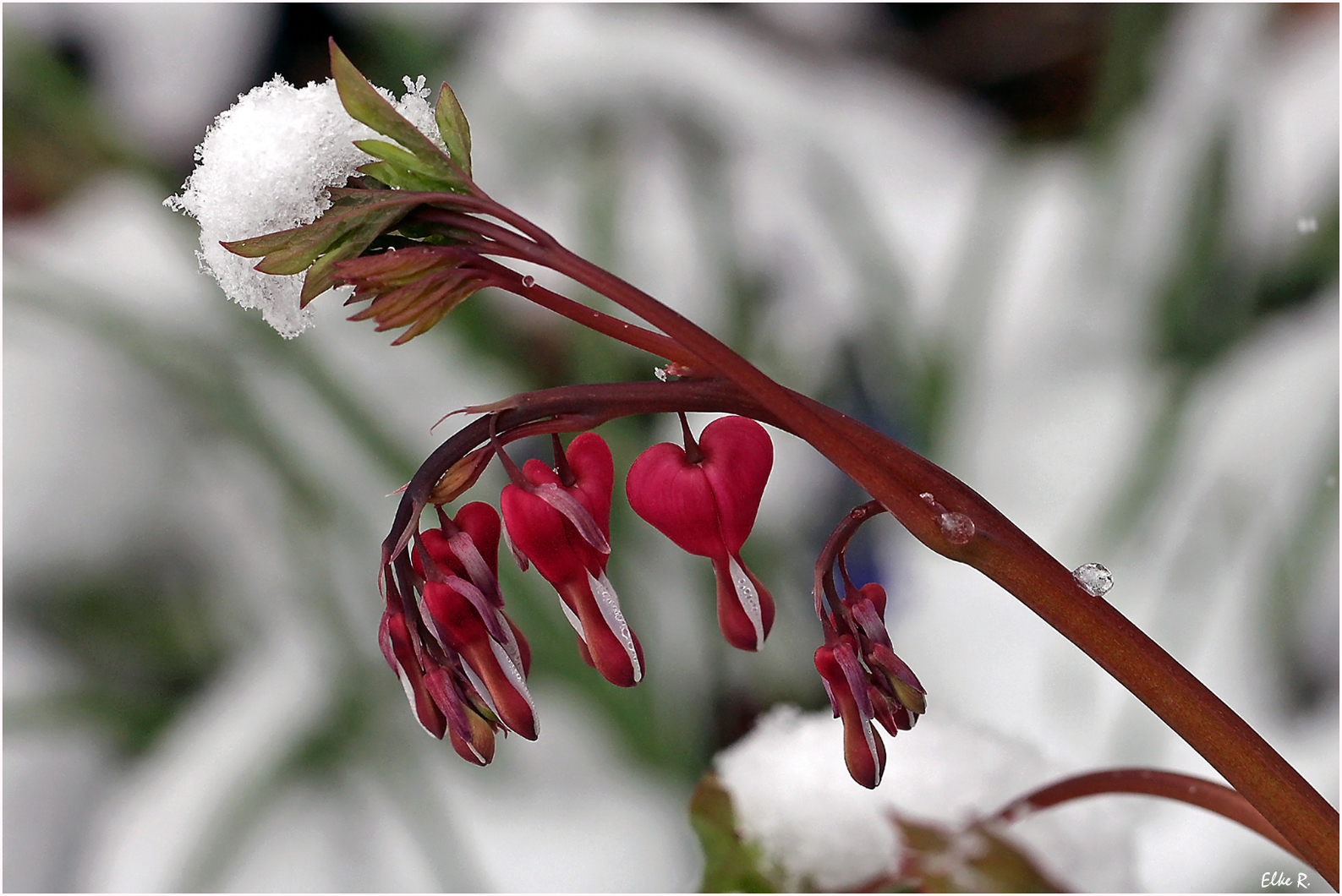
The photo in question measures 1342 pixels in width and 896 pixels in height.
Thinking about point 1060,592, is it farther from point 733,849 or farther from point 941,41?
point 941,41

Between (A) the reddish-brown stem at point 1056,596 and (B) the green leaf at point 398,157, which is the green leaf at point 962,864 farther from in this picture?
(B) the green leaf at point 398,157

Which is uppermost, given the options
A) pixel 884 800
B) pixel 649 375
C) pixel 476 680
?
pixel 649 375

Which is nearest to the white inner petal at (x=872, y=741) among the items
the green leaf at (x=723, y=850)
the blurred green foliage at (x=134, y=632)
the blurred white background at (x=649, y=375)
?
the green leaf at (x=723, y=850)

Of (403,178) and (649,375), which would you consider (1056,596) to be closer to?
(403,178)

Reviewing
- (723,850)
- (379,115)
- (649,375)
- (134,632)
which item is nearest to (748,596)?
(379,115)

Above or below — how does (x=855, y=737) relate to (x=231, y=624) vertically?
below

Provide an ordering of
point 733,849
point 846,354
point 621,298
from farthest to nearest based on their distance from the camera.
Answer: point 846,354
point 733,849
point 621,298

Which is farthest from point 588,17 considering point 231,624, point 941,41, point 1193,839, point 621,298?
point 1193,839
